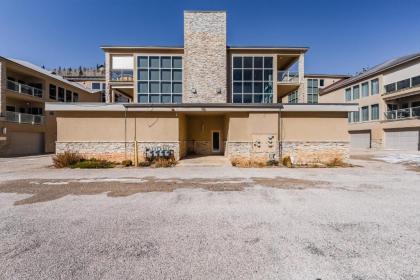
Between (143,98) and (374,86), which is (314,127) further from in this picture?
(374,86)

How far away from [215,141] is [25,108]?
23.8 metres

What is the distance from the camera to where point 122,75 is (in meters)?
21.5

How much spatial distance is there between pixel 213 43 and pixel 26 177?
18.5 meters

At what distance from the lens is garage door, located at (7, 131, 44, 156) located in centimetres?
2102

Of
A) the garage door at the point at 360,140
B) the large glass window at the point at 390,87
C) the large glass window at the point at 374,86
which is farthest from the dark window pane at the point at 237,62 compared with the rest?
the garage door at the point at 360,140

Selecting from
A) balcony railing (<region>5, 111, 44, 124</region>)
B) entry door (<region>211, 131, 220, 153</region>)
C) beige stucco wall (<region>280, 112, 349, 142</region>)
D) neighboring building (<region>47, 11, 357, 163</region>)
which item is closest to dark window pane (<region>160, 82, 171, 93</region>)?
neighboring building (<region>47, 11, 357, 163</region>)

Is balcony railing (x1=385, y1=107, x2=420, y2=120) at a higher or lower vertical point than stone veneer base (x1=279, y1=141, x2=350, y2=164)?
higher

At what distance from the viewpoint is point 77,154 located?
1420 centimetres

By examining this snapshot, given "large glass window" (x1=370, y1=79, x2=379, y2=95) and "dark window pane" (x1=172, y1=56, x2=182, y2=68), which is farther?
"large glass window" (x1=370, y1=79, x2=379, y2=95)

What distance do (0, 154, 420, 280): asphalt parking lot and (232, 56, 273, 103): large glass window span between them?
13938mm

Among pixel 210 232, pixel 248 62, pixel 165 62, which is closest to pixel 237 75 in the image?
pixel 248 62

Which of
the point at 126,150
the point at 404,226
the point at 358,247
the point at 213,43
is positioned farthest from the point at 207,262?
the point at 213,43

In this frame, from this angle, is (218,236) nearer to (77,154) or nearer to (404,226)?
(404,226)

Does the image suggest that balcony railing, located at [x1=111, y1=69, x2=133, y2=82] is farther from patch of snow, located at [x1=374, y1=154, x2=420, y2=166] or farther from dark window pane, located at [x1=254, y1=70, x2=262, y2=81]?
patch of snow, located at [x1=374, y1=154, x2=420, y2=166]
